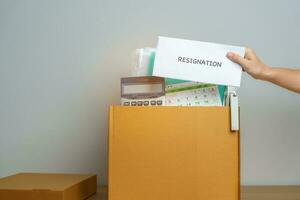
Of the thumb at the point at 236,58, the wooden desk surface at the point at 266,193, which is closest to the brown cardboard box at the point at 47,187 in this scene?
the wooden desk surface at the point at 266,193

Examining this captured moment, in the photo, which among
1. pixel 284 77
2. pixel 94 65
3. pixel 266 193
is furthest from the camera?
pixel 94 65

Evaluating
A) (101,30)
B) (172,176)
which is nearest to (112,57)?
(101,30)

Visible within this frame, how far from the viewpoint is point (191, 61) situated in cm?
77

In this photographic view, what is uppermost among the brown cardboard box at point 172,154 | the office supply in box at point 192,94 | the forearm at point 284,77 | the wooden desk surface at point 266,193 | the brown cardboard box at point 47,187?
the forearm at point 284,77

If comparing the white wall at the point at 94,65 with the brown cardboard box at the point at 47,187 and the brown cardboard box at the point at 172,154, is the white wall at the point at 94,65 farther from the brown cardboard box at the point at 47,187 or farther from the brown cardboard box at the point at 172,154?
the brown cardboard box at the point at 172,154

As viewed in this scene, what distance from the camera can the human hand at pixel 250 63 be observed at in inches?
30.5

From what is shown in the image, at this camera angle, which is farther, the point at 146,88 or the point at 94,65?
the point at 94,65

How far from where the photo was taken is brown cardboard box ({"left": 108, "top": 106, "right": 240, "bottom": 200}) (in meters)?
0.74

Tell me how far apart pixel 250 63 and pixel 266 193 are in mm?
479

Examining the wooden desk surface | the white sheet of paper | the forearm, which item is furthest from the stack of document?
the wooden desk surface

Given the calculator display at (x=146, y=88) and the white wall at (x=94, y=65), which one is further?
the white wall at (x=94, y=65)

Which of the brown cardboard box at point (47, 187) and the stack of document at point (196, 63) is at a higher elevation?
the stack of document at point (196, 63)

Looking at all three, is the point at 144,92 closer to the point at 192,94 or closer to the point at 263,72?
the point at 192,94

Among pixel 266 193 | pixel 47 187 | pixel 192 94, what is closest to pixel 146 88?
pixel 192 94
